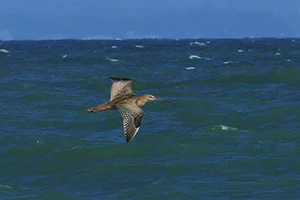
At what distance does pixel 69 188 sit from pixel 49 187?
58 centimetres

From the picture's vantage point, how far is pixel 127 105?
15.4 meters

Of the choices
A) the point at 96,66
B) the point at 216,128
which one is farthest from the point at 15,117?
the point at 96,66

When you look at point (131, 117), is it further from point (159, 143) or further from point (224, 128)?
point (224, 128)

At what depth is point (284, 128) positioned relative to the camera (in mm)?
31094

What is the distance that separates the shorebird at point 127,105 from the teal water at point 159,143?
5.29m

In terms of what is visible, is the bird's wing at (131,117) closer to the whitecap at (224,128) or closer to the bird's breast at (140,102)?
the bird's breast at (140,102)

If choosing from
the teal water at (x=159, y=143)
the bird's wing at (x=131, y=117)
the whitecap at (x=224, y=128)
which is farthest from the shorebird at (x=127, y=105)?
the whitecap at (x=224, y=128)

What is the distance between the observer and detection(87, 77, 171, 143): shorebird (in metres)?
14.5

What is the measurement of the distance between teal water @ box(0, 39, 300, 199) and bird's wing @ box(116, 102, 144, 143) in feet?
21.6

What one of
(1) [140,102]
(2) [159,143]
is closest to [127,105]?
(1) [140,102]

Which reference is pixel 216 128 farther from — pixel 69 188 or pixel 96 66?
pixel 96 66

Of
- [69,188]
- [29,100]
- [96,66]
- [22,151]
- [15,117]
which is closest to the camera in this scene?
[69,188]

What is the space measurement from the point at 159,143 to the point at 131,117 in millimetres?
13405

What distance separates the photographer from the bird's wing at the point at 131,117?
46.8 feet
